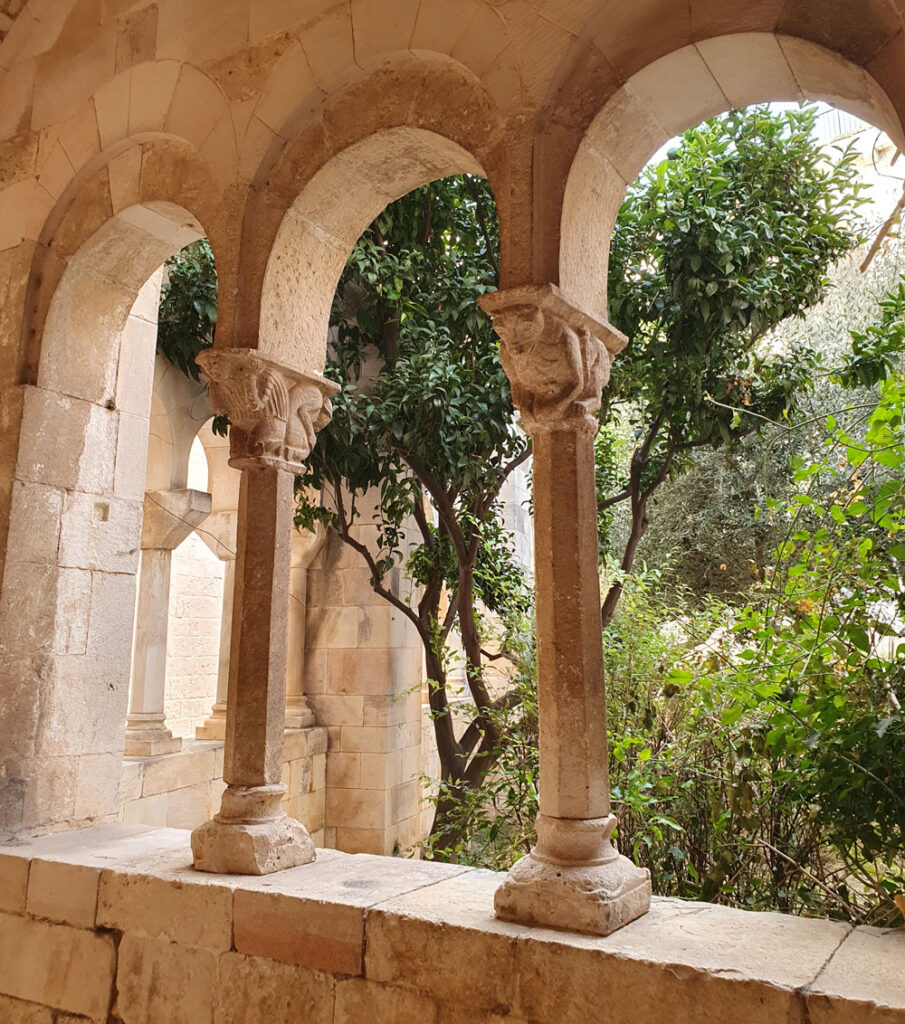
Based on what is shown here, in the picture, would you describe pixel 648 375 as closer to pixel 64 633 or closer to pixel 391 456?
pixel 391 456

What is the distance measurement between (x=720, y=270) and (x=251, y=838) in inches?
128

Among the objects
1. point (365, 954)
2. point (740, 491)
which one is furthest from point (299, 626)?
point (365, 954)

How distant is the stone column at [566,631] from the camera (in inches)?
78.6

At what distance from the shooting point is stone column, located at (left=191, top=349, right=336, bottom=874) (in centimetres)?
254

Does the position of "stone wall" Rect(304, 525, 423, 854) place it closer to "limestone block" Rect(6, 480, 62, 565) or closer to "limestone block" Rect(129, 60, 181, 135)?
"limestone block" Rect(6, 480, 62, 565)

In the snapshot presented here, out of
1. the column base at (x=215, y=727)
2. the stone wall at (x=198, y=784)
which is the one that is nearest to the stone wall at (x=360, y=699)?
the stone wall at (x=198, y=784)

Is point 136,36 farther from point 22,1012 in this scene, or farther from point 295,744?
point 295,744

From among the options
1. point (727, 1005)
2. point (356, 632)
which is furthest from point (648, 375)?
point (727, 1005)

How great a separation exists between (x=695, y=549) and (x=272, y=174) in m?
5.73

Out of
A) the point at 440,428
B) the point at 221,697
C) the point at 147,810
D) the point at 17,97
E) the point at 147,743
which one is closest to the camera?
the point at 17,97

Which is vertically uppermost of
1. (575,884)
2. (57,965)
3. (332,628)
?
(332,628)

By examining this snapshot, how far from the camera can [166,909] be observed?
2.42m

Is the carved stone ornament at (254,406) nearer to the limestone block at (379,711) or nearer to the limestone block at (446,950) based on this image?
the limestone block at (446,950)

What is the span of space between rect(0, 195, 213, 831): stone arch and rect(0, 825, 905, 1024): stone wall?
1.13ft
